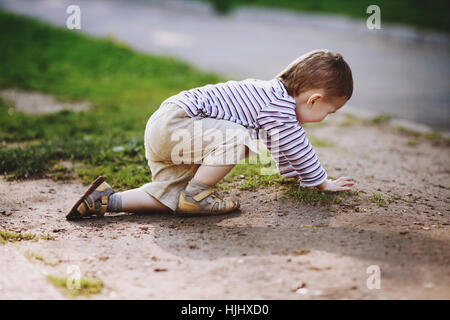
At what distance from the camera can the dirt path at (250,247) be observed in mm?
2268

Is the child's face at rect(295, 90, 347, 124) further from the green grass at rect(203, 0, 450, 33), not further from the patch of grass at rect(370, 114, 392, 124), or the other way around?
the green grass at rect(203, 0, 450, 33)

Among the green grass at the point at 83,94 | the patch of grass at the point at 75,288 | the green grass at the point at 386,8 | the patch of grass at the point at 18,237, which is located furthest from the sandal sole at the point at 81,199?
the green grass at the point at 386,8

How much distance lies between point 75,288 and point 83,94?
4.76 metres

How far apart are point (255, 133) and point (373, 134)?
2.62 m

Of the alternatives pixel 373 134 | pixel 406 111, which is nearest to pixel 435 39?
pixel 406 111

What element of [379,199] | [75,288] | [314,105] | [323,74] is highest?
[323,74]

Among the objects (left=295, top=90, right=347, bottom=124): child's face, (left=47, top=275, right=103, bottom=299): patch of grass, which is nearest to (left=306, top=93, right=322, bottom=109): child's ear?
(left=295, top=90, right=347, bottom=124): child's face

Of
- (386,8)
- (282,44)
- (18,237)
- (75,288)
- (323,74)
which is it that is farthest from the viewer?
(386,8)

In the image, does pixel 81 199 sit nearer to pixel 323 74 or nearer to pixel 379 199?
pixel 323 74

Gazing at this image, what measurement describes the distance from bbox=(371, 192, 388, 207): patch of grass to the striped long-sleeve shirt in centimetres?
38

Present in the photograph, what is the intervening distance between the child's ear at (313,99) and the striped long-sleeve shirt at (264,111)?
106mm

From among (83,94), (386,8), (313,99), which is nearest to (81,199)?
(313,99)

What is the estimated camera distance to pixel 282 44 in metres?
9.95

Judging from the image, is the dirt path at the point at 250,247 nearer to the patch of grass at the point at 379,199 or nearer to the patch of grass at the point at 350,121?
the patch of grass at the point at 379,199
